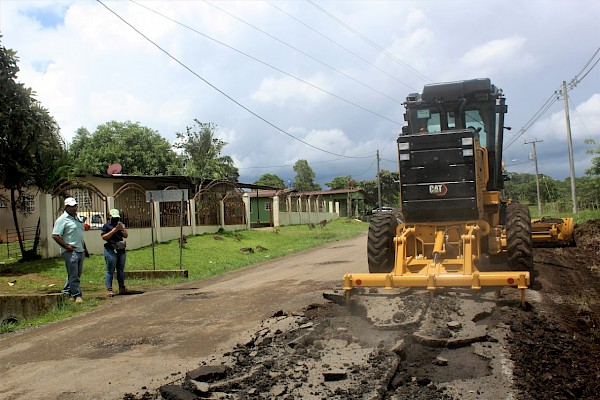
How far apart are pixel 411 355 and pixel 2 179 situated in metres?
14.0

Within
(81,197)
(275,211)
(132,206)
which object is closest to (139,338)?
(81,197)

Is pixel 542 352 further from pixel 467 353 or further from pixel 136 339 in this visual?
pixel 136 339

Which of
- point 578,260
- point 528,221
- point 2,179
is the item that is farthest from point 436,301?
point 2,179

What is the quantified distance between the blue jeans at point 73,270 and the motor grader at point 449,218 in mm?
5298

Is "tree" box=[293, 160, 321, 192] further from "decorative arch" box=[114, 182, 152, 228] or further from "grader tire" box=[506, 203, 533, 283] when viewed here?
"grader tire" box=[506, 203, 533, 283]

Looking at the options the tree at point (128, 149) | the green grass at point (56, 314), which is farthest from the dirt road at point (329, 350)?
the tree at point (128, 149)

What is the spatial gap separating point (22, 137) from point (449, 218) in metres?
12.0

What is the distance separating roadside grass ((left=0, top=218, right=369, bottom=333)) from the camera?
10617 millimetres

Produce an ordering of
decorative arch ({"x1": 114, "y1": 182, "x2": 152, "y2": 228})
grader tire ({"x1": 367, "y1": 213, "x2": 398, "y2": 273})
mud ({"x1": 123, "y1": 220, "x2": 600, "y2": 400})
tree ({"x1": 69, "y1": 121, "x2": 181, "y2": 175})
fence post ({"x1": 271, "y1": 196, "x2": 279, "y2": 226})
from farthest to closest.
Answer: tree ({"x1": 69, "y1": 121, "x2": 181, "y2": 175})
fence post ({"x1": 271, "y1": 196, "x2": 279, "y2": 226})
decorative arch ({"x1": 114, "y1": 182, "x2": 152, "y2": 228})
grader tire ({"x1": 367, "y1": 213, "x2": 398, "y2": 273})
mud ({"x1": 123, "y1": 220, "x2": 600, "y2": 400})

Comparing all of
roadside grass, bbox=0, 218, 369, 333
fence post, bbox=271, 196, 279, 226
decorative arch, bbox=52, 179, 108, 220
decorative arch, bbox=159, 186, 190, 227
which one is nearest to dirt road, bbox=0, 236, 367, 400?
roadside grass, bbox=0, 218, 369, 333

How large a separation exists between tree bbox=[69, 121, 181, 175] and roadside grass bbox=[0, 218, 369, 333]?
19.4 meters

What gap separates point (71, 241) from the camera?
9.48 metres

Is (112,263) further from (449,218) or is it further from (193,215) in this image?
(193,215)

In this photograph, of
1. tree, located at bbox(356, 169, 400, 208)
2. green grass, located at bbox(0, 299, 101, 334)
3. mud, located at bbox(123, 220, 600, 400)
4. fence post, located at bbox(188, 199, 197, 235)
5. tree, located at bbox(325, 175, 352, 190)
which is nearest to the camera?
Answer: mud, located at bbox(123, 220, 600, 400)
